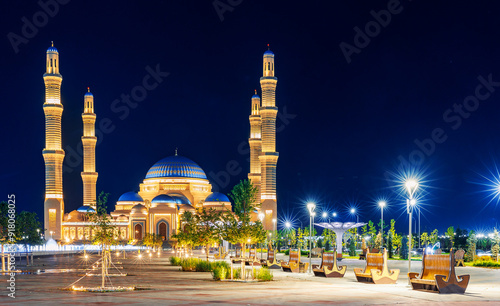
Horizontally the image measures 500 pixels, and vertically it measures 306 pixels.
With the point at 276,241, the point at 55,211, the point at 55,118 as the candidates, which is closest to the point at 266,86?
the point at 276,241

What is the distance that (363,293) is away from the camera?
1675 centimetres

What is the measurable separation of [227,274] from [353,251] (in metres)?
30.5

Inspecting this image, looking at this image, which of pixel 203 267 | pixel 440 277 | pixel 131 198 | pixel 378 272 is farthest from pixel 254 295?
pixel 131 198

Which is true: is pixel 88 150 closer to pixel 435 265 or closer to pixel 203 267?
pixel 203 267

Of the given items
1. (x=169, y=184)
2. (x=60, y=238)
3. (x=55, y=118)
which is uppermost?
(x=55, y=118)

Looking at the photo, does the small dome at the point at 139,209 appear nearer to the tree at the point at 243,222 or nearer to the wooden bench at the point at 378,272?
the tree at the point at 243,222

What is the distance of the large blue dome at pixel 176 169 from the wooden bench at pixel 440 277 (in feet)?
322

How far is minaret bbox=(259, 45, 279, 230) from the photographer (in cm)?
8781

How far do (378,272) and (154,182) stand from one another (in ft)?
320

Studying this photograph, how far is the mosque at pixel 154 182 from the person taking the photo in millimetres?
88750

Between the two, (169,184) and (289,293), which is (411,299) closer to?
(289,293)

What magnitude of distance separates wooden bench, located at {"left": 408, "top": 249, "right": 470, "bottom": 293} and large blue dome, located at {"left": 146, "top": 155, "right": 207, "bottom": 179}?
9806cm

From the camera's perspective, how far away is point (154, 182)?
11512cm

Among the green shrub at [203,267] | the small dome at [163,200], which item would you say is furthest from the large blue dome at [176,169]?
the green shrub at [203,267]
